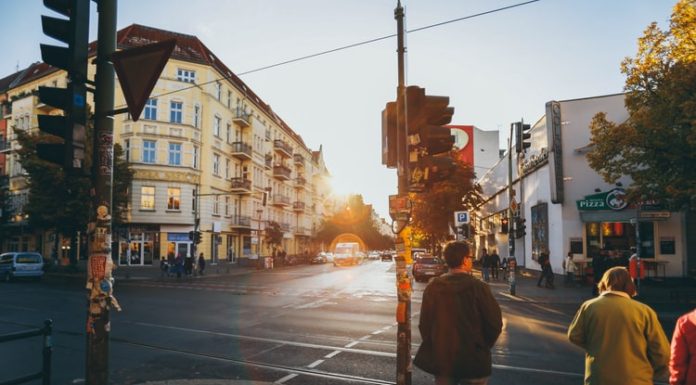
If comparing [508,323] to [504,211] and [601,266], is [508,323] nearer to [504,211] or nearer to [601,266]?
[601,266]

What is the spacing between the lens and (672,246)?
22969 millimetres

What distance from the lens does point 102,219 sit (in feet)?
14.5

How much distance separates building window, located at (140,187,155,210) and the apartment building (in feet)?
0.24

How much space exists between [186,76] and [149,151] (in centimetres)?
745

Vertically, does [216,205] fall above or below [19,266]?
above

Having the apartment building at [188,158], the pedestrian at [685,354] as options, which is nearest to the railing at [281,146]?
the apartment building at [188,158]

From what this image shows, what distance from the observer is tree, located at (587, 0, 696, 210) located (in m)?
16.0

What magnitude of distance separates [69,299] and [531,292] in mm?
17560

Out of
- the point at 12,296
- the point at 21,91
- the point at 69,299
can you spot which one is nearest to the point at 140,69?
the point at 69,299

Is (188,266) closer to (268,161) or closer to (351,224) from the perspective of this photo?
(268,161)

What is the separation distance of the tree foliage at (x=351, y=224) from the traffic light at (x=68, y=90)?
80853 mm

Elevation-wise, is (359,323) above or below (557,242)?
below

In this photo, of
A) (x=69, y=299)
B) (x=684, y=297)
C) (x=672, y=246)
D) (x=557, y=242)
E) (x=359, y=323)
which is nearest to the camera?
(x=359, y=323)

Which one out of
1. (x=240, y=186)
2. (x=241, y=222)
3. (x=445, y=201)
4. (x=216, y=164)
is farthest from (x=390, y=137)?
(x=241, y=222)
